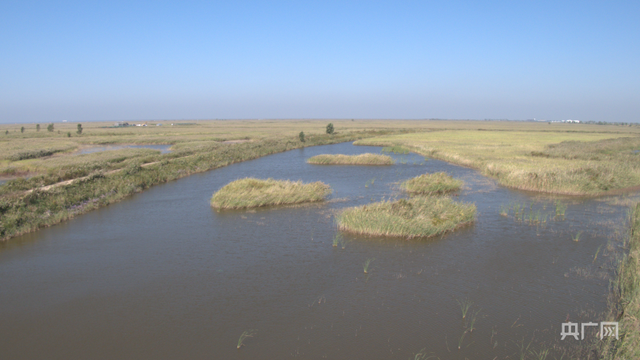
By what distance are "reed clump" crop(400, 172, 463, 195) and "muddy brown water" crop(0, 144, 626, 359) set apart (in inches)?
167

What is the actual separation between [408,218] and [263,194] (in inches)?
284

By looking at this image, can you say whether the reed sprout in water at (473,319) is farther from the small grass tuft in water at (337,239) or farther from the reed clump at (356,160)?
the reed clump at (356,160)

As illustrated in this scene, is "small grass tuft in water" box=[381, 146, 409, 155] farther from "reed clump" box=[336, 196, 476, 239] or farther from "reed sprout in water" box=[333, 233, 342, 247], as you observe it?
"reed sprout in water" box=[333, 233, 342, 247]

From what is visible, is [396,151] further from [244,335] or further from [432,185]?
[244,335]

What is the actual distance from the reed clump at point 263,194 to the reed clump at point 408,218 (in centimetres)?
364

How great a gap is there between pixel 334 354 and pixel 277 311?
1907 mm

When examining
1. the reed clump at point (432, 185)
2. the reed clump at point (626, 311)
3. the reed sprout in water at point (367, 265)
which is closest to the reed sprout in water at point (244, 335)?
the reed sprout in water at point (367, 265)

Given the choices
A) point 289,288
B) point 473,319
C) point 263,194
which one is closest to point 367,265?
point 289,288

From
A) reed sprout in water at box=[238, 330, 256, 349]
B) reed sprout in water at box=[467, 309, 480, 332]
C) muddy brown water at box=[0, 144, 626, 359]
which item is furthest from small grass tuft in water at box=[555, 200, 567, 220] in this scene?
reed sprout in water at box=[238, 330, 256, 349]

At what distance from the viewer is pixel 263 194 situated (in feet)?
A: 60.4

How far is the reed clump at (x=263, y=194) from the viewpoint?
59.1ft

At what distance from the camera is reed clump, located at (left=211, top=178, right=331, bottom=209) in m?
18.0

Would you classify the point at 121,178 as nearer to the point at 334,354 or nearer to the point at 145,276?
the point at 145,276

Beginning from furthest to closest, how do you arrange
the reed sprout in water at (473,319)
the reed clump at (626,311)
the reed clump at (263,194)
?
the reed clump at (263,194) < the reed sprout in water at (473,319) < the reed clump at (626,311)
